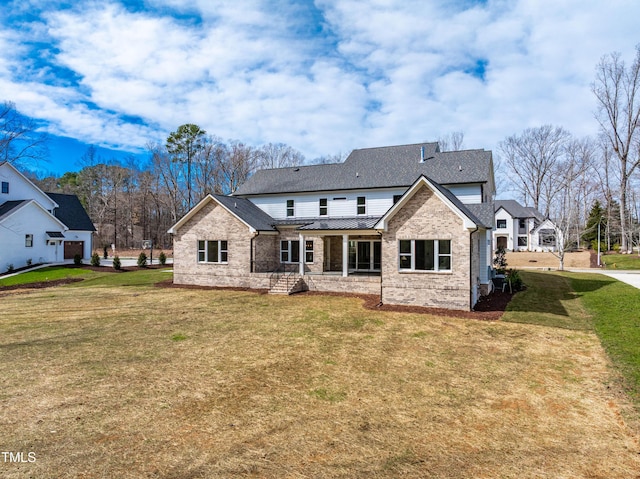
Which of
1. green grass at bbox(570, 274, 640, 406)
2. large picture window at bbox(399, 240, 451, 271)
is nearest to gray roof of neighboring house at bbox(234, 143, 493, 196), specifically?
large picture window at bbox(399, 240, 451, 271)

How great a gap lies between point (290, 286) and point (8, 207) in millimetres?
25567

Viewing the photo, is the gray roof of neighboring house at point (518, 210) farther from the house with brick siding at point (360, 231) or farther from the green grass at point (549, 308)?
the house with brick siding at point (360, 231)

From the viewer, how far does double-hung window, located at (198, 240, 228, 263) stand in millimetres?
21891

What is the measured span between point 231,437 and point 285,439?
822 millimetres

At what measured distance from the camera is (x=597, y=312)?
47.0ft

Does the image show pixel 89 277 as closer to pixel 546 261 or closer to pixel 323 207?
pixel 323 207

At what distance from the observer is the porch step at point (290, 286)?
19.0 meters

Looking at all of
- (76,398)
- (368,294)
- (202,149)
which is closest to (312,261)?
(368,294)

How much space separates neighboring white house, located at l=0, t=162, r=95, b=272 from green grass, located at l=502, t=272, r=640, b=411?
3407cm

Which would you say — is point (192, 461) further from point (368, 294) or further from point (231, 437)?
point (368, 294)

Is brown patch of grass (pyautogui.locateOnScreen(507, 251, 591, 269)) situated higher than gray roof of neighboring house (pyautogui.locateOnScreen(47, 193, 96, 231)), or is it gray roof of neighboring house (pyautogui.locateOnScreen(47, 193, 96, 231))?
gray roof of neighboring house (pyautogui.locateOnScreen(47, 193, 96, 231))

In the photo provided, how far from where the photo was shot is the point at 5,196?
30047 millimetres

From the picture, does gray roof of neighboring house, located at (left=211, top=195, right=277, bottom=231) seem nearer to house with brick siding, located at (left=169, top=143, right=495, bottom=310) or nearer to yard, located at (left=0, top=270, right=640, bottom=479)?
house with brick siding, located at (left=169, top=143, right=495, bottom=310)

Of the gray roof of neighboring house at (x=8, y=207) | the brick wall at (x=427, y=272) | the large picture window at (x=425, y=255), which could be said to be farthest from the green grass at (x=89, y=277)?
the large picture window at (x=425, y=255)
